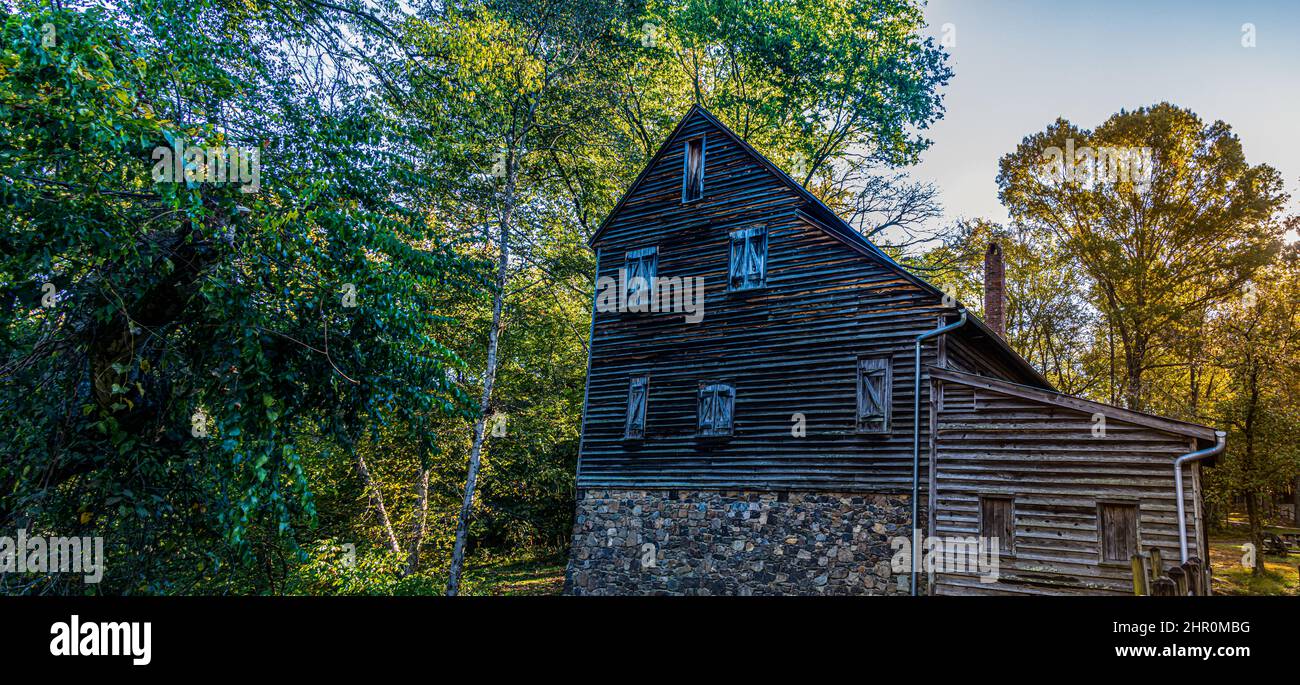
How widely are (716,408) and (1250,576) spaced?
19.3 metres

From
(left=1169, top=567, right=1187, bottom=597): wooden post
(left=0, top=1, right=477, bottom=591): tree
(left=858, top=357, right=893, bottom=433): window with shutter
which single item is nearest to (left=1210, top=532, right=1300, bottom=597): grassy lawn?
(left=858, top=357, right=893, bottom=433): window with shutter

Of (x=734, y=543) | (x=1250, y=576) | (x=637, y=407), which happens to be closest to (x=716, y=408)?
(x=637, y=407)

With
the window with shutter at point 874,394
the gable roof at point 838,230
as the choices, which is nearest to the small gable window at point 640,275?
the gable roof at point 838,230

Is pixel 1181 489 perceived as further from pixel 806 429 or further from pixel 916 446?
pixel 806 429

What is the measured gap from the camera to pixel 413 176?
869cm

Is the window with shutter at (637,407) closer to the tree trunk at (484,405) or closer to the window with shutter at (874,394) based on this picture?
the tree trunk at (484,405)

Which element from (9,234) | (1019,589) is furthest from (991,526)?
(9,234)

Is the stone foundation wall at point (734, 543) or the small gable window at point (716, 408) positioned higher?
the small gable window at point (716, 408)

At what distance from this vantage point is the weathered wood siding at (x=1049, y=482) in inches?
469

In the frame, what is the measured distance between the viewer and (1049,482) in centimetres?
1287

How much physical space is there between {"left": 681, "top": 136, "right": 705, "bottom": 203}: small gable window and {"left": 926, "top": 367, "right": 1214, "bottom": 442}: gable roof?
780 centimetres

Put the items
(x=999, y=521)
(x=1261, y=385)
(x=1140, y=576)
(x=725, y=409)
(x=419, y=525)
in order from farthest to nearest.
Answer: (x=1261, y=385), (x=419, y=525), (x=725, y=409), (x=999, y=521), (x=1140, y=576)

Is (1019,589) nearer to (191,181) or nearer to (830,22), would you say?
(191,181)

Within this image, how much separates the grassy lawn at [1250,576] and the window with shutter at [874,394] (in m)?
11.6
